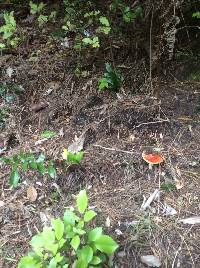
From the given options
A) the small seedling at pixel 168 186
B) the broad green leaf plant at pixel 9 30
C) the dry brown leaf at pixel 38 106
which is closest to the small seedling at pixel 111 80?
the dry brown leaf at pixel 38 106

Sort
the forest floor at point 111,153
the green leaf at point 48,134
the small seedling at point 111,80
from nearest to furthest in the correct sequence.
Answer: the forest floor at point 111,153 < the green leaf at point 48,134 < the small seedling at point 111,80

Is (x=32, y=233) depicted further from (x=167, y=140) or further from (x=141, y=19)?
(x=141, y=19)

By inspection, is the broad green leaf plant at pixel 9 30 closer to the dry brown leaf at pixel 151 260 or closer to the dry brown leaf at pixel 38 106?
the dry brown leaf at pixel 38 106

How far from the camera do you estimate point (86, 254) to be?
7.41 feet

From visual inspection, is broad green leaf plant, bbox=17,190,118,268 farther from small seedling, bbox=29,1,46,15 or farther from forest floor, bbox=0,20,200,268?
small seedling, bbox=29,1,46,15

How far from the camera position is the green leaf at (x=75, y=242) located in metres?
2.25

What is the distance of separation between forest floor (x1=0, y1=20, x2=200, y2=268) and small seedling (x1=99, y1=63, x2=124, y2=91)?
0.24 ft

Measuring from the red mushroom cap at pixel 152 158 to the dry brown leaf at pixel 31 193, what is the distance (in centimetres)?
89

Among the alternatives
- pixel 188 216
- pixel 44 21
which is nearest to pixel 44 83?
pixel 44 21

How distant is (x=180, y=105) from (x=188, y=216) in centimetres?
114

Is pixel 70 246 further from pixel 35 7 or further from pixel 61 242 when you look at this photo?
pixel 35 7

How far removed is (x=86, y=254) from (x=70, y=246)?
193 mm

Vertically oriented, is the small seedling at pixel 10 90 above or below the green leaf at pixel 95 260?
above

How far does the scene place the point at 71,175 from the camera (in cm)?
301
